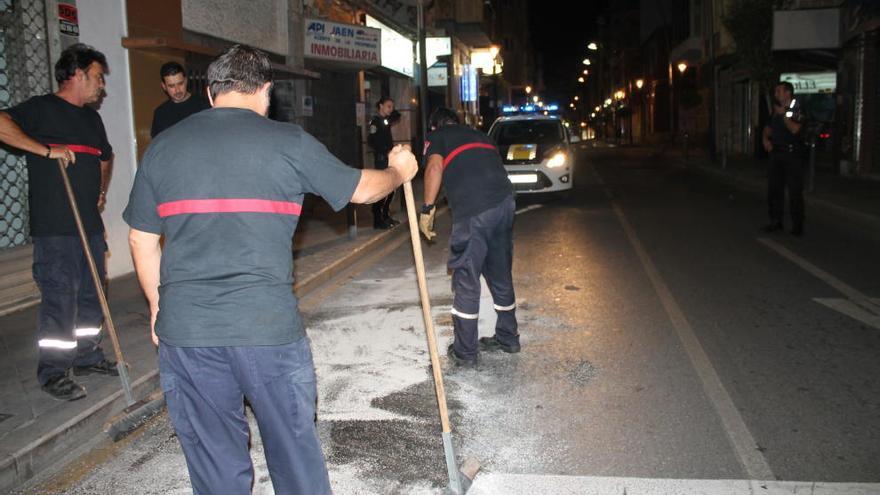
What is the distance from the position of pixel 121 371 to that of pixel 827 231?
10165mm

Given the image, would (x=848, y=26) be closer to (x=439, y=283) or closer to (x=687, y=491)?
(x=439, y=283)

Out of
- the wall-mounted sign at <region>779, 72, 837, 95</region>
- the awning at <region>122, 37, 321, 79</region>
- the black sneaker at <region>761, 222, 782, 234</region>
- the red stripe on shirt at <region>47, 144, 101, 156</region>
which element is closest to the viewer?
the red stripe on shirt at <region>47, 144, 101, 156</region>

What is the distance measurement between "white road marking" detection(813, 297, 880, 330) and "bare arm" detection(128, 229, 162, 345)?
5647mm

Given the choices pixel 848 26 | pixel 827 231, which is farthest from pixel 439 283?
pixel 848 26

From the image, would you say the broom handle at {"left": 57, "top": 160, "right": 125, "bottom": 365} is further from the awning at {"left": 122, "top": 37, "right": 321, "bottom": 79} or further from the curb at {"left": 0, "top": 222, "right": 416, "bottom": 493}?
the awning at {"left": 122, "top": 37, "right": 321, "bottom": 79}

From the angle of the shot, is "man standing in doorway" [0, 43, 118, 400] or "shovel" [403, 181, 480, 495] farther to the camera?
"man standing in doorway" [0, 43, 118, 400]

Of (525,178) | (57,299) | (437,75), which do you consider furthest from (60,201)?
(437,75)

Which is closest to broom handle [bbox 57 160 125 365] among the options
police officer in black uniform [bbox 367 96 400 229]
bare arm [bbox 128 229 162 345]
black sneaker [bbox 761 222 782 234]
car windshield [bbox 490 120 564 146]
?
bare arm [bbox 128 229 162 345]

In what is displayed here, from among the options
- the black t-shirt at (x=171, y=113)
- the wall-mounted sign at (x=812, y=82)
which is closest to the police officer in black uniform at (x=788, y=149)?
the black t-shirt at (x=171, y=113)

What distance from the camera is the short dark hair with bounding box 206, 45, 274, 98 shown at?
2568mm

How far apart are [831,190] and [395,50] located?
12070mm

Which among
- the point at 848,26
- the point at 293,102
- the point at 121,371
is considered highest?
the point at 848,26

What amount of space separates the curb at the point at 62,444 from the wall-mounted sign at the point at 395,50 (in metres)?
16.1

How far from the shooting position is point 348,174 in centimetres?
262
